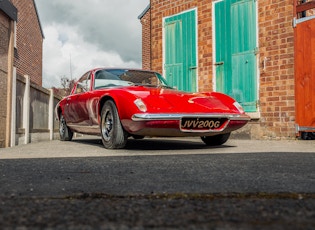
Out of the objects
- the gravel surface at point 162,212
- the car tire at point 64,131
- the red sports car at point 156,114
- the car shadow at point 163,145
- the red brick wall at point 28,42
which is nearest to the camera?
the gravel surface at point 162,212

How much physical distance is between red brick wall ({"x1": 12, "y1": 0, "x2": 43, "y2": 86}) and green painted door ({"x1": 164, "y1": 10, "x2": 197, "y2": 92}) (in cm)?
680

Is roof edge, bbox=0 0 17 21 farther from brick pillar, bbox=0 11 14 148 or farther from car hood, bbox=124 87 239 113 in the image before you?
car hood, bbox=124 87 239 113

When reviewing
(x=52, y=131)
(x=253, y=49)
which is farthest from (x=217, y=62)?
(x=52, y=131)

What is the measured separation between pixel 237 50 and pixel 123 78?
355 centimetres

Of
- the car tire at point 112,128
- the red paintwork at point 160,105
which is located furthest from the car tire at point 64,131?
the car tire at point 112,128

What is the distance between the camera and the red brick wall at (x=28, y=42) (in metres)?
14.4

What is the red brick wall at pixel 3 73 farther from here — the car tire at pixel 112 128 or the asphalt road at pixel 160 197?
the asphalt road at pixel 160 197

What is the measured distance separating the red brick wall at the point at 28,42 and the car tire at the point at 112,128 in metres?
10.1

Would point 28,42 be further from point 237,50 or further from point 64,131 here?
point 237,50

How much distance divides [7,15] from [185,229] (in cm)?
615

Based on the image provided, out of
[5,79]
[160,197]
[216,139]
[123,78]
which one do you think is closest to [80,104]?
[123,78]

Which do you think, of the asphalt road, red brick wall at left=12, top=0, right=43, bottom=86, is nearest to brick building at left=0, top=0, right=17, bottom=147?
the asphalt road

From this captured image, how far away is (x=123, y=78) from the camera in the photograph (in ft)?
18.7

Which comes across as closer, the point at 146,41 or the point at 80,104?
the point at 80,104
